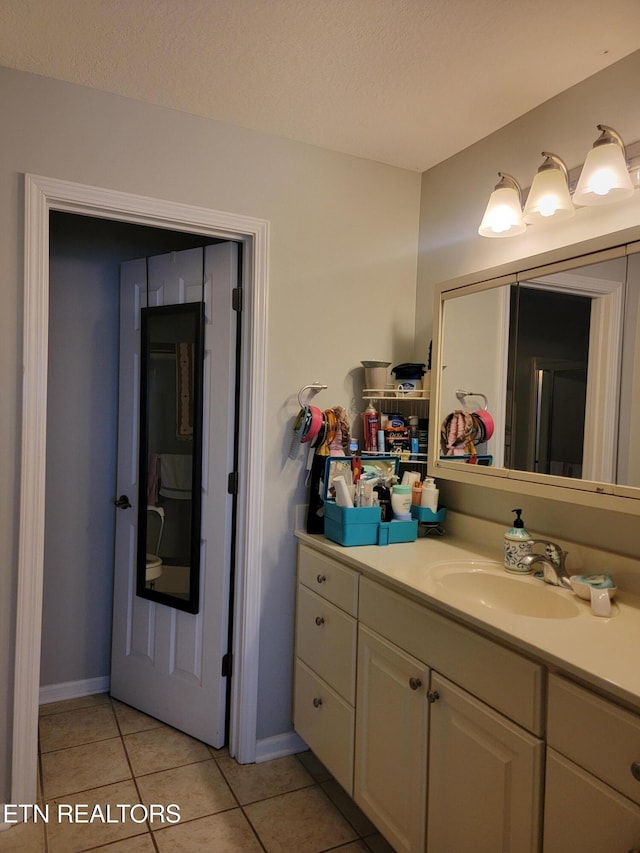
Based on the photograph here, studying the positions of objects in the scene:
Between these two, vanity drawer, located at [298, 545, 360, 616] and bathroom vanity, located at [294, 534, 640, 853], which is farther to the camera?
vanity drawer, located at [298, 545, 360, 616]

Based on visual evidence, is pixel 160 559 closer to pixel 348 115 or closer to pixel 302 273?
pixel 302 273

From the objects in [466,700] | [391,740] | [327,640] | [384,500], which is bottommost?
[391,740]

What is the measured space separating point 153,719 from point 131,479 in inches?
41.5

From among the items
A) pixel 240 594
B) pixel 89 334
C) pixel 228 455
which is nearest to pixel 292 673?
pixel 240 594

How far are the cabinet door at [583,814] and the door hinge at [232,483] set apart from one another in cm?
143

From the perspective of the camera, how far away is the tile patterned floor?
5.95 ft

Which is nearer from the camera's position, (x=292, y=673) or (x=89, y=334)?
(x=292, y=673)

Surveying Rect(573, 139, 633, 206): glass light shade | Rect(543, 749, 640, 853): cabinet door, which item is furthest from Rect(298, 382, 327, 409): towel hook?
Rect(543, 749, 640, 853): cabinet door

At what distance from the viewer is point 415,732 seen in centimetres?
157

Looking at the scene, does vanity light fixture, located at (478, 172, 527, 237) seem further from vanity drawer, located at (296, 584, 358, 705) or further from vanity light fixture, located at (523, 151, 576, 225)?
vanity drawer, located at (296, 584, 358, 705)

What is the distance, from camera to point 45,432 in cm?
195

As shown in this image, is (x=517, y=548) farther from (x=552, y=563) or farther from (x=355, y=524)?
(x=355, y=524)

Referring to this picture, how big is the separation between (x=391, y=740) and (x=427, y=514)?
79cm

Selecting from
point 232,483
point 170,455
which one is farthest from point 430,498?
point 170,455
